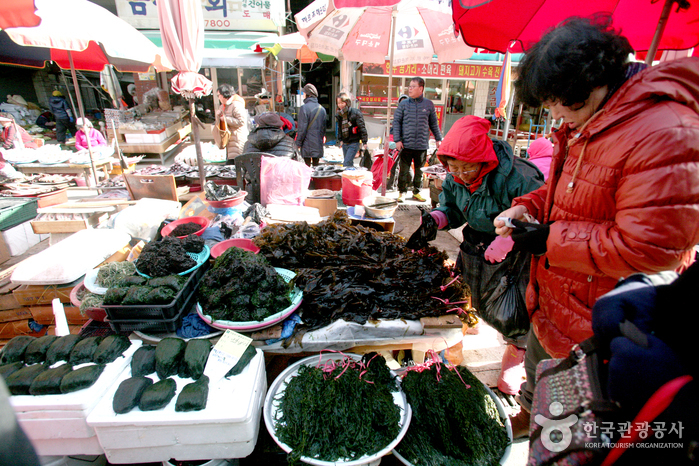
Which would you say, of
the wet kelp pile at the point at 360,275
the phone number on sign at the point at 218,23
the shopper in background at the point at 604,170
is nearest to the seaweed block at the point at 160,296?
the wet kelp pile at the point at 360,275

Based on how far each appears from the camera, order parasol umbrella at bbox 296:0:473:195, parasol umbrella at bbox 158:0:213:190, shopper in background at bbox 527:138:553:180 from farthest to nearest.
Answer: parasol umbrella at bbox 296:0:473:195, parasol umbrella at bbox 158:0:213:190, shopper in background at bbox 527:138:553:180

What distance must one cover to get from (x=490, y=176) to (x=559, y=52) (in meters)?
0.99

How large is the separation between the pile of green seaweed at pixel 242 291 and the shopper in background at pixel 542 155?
8.44 ft

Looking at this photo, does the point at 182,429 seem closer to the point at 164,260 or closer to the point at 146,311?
the point at 146,311

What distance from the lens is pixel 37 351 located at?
5.25 ft

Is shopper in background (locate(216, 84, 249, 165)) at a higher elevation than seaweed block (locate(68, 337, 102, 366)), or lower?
higher

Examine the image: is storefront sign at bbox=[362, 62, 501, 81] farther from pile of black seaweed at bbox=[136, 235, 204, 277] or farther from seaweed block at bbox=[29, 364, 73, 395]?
seaweed block at bbox=[29, 364, 73, 395]

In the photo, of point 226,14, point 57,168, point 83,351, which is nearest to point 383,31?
point 83,351

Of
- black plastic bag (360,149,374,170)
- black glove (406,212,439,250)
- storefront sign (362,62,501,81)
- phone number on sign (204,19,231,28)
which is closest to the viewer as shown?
black glove (406,212,439,250)

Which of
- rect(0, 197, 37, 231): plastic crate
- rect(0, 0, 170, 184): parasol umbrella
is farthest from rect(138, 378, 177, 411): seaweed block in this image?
rect(0, 197, 37, 231): plastic crate

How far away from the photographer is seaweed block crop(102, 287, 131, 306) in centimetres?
171

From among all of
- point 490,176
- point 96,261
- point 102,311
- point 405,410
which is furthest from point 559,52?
point 96,261

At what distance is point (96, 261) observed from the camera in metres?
2.34

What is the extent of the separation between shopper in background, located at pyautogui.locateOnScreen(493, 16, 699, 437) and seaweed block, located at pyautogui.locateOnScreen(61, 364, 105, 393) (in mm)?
2048
